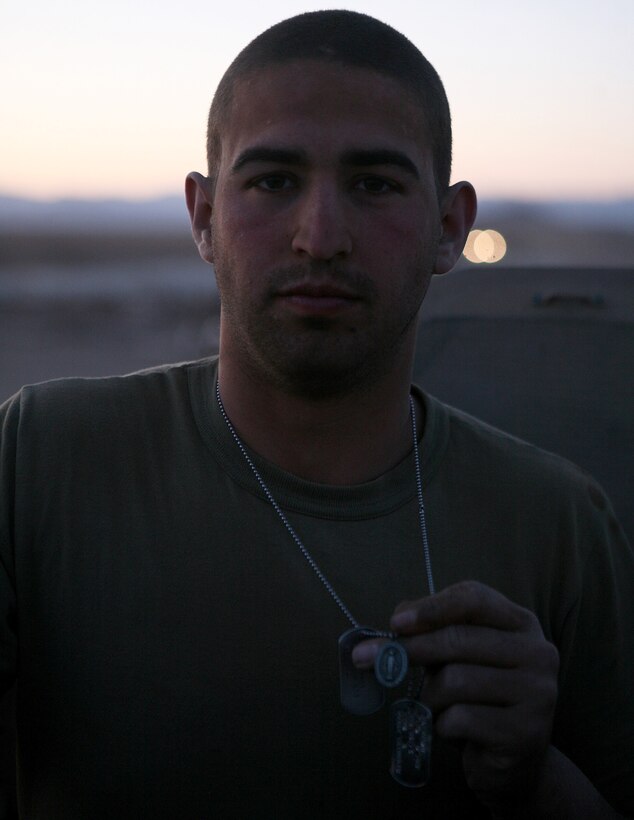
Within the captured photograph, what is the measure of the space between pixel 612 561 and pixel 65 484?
1.23 metres

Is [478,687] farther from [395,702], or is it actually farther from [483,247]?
[483,247]

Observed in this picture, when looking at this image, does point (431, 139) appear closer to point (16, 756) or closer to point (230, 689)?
point (230, 689)

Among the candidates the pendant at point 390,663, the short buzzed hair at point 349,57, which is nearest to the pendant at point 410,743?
the pendant at point 390,663

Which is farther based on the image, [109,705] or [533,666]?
[109,705]

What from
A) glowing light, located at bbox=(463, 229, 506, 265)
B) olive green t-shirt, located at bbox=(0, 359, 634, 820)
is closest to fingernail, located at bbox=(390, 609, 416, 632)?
olive green t-shirt, located at bbox=(0, 359, 634, 820)

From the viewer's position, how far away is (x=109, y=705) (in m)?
2.03

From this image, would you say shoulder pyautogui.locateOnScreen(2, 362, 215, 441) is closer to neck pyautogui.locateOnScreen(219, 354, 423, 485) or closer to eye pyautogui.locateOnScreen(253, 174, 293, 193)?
neck pyautogui.locateOnScreen(219, 354, 423, 485)

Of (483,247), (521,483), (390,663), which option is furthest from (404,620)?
(483,247)

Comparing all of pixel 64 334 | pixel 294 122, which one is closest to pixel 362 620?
pixel 294 122

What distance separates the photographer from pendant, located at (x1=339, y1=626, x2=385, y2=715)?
1.88m

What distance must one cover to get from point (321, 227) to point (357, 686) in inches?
35.0

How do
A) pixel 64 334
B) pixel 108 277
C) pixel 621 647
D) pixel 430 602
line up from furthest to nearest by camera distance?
pixel 108 277 < pixel 64 334 < pixel 621 647 < pixel 430 602

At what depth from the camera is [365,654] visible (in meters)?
1.75

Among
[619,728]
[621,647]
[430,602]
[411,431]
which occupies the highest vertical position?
[411,431]
